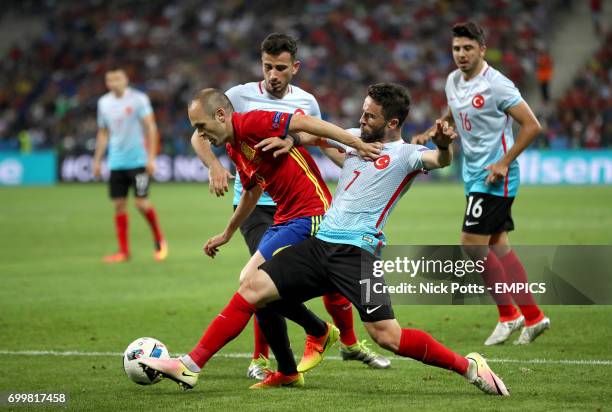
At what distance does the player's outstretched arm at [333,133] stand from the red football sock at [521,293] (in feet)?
8.77

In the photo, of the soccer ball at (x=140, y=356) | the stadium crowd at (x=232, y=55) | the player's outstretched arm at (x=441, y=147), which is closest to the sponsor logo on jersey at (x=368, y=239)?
the player's outstretched arm at (x=441, y=147)

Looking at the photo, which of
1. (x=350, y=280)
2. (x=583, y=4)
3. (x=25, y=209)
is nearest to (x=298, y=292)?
(x=350, y=280)

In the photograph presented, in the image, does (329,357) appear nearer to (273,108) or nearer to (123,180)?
(273,108)

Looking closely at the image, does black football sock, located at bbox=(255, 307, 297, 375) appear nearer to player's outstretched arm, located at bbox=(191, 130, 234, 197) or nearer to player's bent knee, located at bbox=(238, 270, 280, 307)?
player's bent knee, located at bbox=(238, 270, 280, 307)

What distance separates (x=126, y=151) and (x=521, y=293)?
24.8 feet

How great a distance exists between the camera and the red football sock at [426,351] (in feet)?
18.9

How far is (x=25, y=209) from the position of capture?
2181cm

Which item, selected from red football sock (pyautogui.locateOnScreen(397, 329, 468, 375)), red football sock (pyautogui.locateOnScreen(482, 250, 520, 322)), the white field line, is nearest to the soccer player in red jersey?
red football sock (pyautogui.locateOnScreen(397, 329, 468, 375))

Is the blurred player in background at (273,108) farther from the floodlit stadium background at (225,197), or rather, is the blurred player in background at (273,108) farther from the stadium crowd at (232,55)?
the stadium crowd at (232,55)

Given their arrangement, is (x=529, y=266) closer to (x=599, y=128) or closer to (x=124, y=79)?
(x=124, y=79)

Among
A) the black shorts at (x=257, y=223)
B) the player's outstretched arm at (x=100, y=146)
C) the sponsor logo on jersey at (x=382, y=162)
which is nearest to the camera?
the sponsor logo on jersey at (x=382, y=162)

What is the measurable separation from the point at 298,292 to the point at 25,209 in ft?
56.0

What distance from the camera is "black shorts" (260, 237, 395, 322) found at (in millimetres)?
5797

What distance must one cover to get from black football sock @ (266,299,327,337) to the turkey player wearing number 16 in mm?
1789
